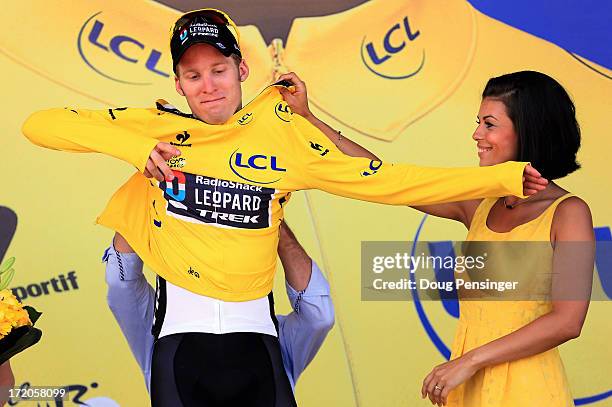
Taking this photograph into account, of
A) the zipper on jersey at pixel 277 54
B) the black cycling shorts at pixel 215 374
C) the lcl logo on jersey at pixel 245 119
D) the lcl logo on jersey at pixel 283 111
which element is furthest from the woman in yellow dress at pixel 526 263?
the zipper on jersey at pixel 277 54

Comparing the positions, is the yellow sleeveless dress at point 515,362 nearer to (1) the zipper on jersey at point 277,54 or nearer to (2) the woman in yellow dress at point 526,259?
(2) the woman in yellow dress at point 526,259

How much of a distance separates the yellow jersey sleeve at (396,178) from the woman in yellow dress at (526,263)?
0.20 m

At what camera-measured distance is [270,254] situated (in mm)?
3150

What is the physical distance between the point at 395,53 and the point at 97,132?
1872mm

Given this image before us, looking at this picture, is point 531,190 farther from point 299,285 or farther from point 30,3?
point 30,3

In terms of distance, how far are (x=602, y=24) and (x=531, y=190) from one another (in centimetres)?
184

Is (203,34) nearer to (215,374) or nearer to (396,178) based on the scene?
(396,178)

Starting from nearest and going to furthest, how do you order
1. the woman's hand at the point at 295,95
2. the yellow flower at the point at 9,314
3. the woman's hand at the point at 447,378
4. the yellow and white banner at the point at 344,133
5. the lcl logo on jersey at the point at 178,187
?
the yellow flower at the point at 9,314
the woman's hand at the point at 447,378
the lcl logo on jersey at the point at 178,187
the woman's hand at the point at 295,95
the yellow and white banner at the point at 344,133

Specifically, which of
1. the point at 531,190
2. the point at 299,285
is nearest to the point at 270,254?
the point at 299,285

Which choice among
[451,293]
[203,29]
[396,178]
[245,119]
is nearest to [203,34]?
[203,29]

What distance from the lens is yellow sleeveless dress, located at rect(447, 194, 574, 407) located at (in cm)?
302

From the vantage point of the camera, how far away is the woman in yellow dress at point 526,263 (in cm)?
300

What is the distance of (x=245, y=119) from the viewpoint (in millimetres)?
3129

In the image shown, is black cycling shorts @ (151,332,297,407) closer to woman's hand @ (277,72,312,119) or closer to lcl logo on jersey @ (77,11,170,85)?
woman's hand @ (277,72,312,119)
